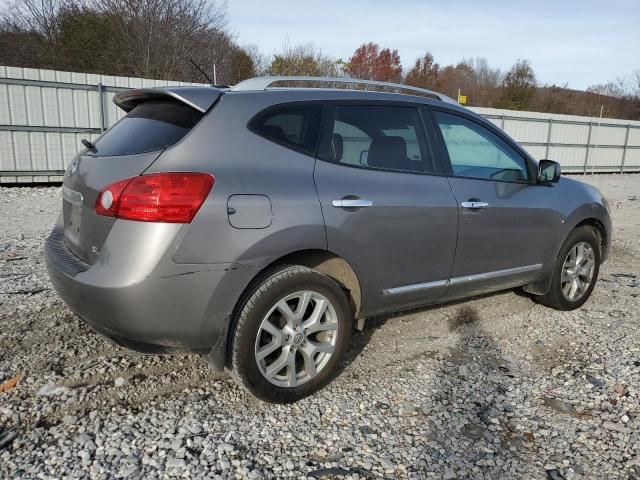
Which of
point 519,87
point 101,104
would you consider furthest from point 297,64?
point 519,87

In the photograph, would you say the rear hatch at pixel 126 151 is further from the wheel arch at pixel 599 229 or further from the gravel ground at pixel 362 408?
the wheel arch at pixel 599 229

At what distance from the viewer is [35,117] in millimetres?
11500

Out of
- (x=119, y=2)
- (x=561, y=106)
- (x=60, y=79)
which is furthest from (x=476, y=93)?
(x=60, y=79)

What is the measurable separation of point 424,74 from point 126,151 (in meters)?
46.1

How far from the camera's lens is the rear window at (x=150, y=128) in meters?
2.67

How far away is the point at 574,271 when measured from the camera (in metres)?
4.54

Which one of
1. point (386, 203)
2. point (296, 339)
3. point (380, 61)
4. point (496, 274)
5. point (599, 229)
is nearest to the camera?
point (296, 339)

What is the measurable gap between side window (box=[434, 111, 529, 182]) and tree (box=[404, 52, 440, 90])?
36.3 m

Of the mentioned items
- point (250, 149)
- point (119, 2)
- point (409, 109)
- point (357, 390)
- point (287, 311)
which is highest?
point (119, 2)

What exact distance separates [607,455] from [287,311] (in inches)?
68.4

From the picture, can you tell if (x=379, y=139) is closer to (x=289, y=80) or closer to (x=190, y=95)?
(x=289, y=80)

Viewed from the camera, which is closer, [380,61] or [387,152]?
[387,152]

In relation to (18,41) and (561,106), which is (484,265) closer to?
(18,41)

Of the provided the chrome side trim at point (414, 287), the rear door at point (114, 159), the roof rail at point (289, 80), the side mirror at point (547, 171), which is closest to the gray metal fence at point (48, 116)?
the rear door at point (114, 159)
